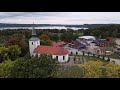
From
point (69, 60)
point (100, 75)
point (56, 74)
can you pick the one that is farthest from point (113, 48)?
point (56, 74)

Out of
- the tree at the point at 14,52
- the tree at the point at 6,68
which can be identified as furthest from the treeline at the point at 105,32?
the tree at the point at 6,68

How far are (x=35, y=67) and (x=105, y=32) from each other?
152cm

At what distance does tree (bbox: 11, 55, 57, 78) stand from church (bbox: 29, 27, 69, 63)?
0.10 meters

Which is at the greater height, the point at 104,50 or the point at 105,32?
the point at 105,32

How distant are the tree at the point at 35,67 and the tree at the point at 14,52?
120 millimetres

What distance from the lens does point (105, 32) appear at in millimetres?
4508

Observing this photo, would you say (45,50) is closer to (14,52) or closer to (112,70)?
(14,52)

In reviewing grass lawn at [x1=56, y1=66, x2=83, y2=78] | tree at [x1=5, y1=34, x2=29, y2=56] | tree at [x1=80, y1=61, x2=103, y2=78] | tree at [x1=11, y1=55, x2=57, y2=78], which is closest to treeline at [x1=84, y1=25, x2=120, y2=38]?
tree at [x1=80, y1=61, x2=103, y2=78]

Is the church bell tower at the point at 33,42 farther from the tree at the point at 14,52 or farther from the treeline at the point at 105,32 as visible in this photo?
the treeline at the point at 105,32

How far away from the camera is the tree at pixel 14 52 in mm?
4311

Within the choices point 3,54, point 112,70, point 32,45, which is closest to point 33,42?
point 32,45

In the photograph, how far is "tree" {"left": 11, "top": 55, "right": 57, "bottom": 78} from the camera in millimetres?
4277
